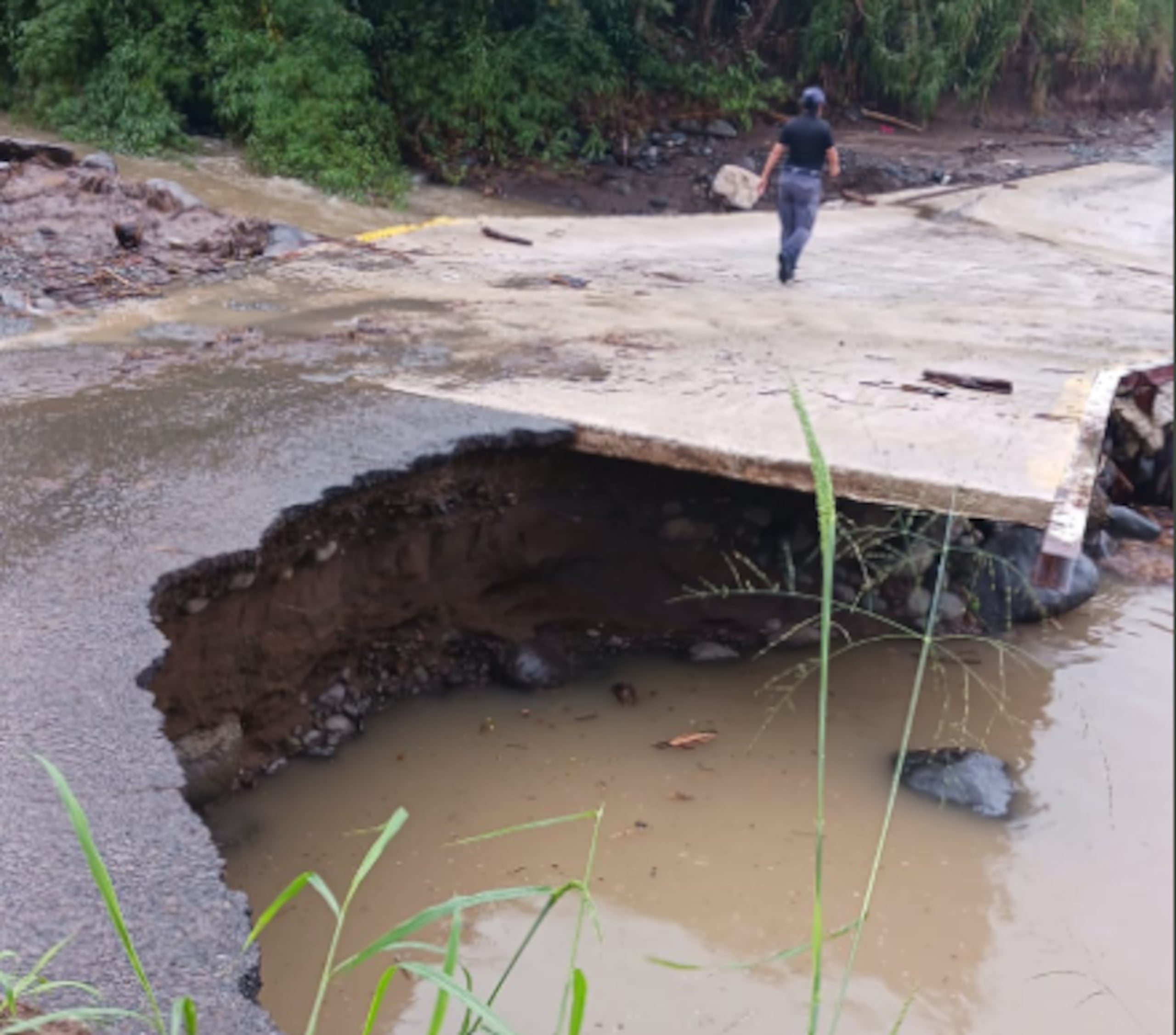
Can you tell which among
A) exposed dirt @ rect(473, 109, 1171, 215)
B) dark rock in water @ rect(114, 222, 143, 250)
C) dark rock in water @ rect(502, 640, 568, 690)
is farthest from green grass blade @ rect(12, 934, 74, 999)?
exposed dirt @ rect(473, 109, 1171, 215)

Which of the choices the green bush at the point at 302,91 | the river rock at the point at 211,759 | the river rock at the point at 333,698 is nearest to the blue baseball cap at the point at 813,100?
the green bush at the point at 302,91

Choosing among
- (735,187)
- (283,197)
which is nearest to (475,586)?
(283,197)

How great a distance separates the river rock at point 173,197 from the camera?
8766 mm

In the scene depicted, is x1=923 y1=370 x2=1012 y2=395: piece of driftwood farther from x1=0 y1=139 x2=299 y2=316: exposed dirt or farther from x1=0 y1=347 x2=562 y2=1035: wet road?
x1=0 y1=139 x2=299 y2=316: exposed dirt

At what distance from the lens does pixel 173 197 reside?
29.0 feet

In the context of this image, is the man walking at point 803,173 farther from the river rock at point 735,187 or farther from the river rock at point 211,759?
the river rock at point 211,759

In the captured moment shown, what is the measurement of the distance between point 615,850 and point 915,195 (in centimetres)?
990

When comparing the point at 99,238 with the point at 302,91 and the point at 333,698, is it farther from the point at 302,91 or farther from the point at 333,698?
the point at 302,91

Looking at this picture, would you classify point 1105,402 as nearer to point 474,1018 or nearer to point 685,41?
point 474,1018

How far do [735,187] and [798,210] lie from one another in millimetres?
4452

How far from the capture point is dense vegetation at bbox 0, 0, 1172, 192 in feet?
40.8

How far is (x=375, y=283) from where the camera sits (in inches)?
296

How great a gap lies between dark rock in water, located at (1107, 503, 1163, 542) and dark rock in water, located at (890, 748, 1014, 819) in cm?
275

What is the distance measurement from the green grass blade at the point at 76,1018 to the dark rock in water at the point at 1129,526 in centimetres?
592
